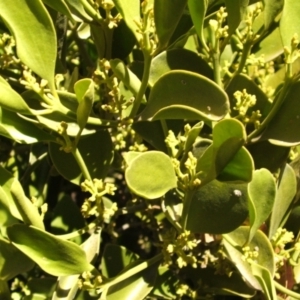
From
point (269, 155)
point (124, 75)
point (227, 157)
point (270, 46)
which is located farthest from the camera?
point (270, 46)

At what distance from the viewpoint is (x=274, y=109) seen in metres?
0.83

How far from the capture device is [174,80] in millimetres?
748

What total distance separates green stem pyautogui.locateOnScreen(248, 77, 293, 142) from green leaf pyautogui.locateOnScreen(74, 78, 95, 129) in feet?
0.88

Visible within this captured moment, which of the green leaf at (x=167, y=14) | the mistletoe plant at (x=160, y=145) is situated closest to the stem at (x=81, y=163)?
the mistletoe plant at (x=160, y=145)

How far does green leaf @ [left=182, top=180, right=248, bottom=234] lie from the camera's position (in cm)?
79

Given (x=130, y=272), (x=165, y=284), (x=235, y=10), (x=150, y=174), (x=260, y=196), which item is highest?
(x=235, y=10)

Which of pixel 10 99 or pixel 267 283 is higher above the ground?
pixel 10 99

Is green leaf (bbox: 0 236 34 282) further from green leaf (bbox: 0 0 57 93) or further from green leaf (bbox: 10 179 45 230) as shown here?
green leaf (bbox: 0 0 57 93)

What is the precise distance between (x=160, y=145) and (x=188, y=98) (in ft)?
0.48

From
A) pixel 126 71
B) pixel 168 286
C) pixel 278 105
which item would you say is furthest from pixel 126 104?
pixel 168 286

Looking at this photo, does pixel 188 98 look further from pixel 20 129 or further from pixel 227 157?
pixel 20 129

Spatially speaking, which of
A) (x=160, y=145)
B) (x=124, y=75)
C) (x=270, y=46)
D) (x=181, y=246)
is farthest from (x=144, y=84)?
(x=270, y=46)

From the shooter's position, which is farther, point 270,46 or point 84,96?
point 270,46

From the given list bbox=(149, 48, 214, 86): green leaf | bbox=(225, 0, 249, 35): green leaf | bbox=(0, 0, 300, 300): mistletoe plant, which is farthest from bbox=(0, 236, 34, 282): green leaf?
bbox=(225, 0, 249, 35): green leaf
